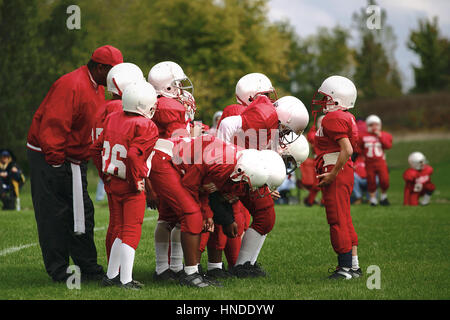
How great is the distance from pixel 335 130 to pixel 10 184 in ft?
34.3

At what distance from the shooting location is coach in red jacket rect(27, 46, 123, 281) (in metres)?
5.85

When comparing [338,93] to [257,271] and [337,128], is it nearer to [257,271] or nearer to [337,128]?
[337,128]

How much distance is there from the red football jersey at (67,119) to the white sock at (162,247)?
0.98m

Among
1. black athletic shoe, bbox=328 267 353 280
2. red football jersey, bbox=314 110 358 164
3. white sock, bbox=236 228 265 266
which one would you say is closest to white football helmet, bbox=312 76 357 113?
red football jersey, bbox=314 110 358 164

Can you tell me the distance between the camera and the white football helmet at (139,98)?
538 cm

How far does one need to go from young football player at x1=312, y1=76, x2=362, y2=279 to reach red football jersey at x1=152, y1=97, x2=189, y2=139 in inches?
50.1

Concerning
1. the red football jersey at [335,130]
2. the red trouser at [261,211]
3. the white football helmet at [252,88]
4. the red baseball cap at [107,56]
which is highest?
the red baseball cap at [107,56]

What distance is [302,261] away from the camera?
720 centimetres

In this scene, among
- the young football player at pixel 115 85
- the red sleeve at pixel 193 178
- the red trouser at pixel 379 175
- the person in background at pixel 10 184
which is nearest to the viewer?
the red sleeve at pixel 193 178

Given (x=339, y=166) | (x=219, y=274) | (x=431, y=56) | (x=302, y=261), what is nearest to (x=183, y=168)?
(x=219, y=274)

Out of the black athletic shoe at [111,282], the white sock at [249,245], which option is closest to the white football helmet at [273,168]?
the white sock at [249,245]

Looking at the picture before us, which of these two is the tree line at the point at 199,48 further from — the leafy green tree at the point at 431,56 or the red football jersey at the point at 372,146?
the red football jersey at the point at 372,146

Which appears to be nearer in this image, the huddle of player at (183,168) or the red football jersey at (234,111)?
the huddle of player at (183,168)
